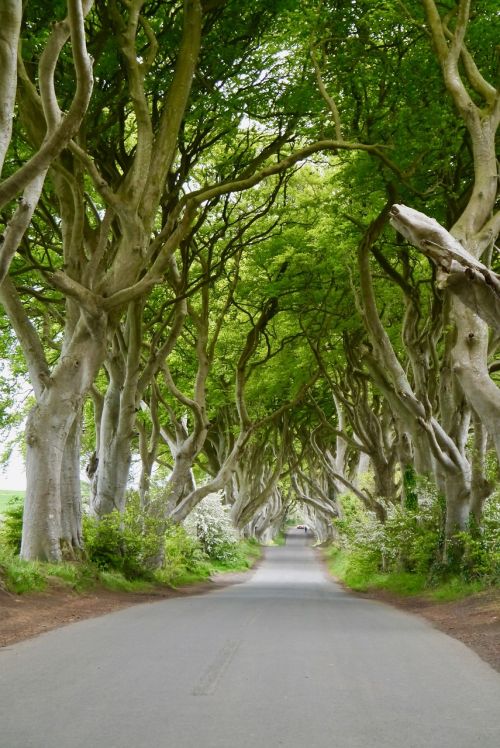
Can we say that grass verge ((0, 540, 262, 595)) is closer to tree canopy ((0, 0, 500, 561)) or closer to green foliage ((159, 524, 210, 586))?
green foliage ((159, 524, 210, 586))

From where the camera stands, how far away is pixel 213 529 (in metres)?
31.9

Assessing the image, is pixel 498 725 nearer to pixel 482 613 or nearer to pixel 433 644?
pixel 433 644

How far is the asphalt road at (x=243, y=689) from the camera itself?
473 centimetres

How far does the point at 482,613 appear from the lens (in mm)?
12164

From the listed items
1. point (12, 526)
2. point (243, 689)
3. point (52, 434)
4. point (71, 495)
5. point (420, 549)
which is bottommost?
point (243, 689)

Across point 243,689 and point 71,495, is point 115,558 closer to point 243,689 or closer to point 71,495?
point 71,495

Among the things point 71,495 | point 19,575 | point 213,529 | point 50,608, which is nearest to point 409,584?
point 71,495

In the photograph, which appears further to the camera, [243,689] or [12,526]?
[12,526]

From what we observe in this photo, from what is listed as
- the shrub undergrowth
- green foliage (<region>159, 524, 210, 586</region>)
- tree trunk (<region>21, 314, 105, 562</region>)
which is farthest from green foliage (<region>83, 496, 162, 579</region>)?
tree trunk (<region>21, 314, 105, 562</region>)

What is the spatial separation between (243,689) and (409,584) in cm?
1366

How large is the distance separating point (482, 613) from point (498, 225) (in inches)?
241

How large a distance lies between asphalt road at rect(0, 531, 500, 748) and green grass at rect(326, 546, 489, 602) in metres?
5.32

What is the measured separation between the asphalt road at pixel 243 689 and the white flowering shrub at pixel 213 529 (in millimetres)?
20909

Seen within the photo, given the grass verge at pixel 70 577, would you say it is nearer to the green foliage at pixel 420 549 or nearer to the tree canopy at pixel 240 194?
the tree canopy at pixel 240 194
